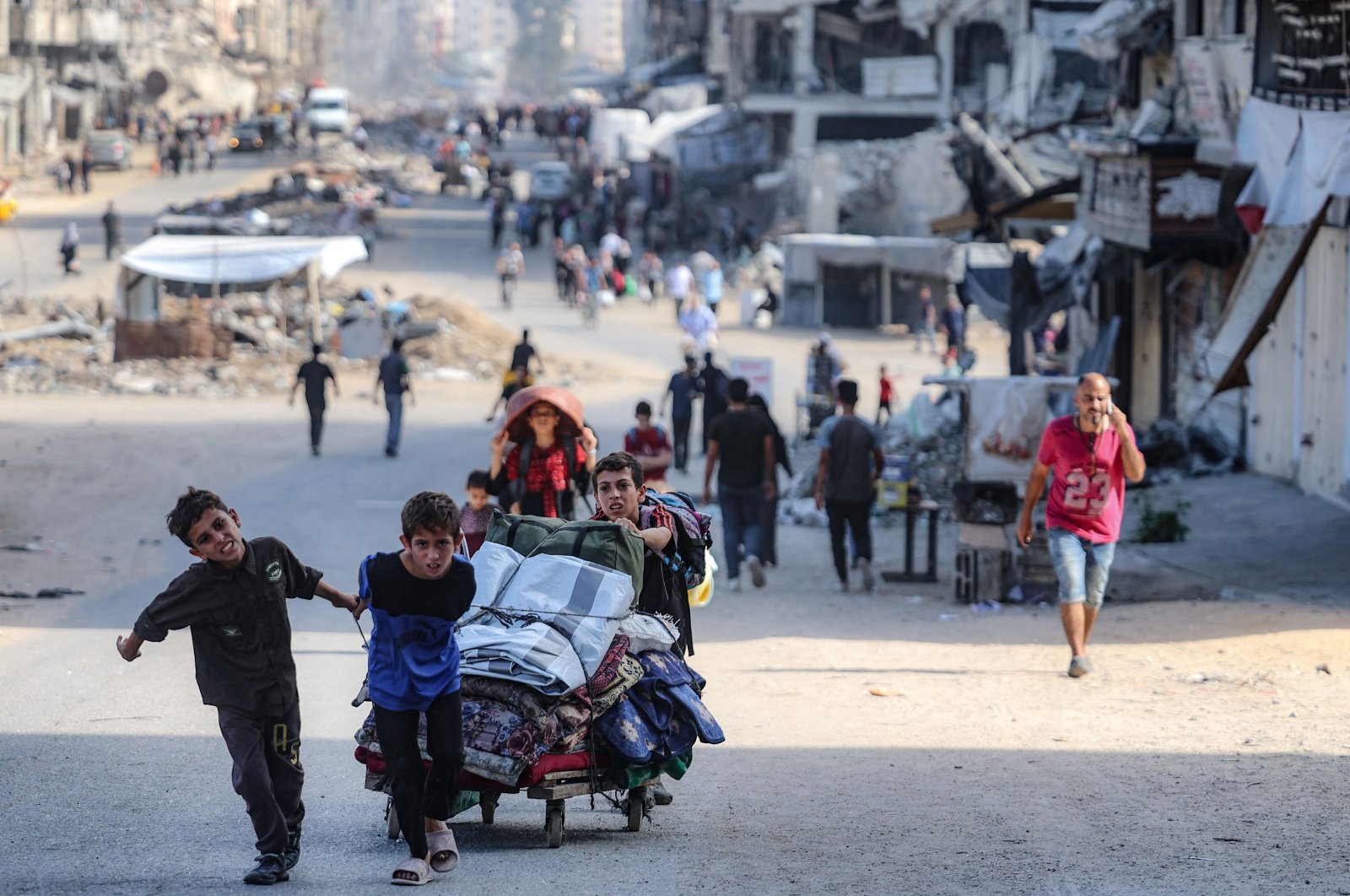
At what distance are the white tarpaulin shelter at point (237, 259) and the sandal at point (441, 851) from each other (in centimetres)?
2533

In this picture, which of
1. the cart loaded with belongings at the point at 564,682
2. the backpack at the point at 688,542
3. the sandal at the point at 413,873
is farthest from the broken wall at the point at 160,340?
the sandal at the point at 413,873

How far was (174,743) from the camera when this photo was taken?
8.10 m

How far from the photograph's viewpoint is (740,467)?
1359 cm

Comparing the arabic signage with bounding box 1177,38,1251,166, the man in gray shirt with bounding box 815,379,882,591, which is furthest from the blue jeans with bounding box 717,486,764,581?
the arabic signage with bounding box 1177,38,1251,166

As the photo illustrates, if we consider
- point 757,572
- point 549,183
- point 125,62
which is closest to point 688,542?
point 757,572

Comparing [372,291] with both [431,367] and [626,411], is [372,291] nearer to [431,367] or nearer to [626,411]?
[431,367]

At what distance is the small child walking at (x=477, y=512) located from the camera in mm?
9266

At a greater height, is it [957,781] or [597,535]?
[597,535]

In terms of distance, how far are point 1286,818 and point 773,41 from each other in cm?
5789

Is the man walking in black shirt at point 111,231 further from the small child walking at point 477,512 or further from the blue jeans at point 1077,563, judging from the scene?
the blue jeans at point 1077,563

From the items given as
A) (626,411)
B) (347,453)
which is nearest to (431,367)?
(626,411)

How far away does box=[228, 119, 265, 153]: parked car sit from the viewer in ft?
237

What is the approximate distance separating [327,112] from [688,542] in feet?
246

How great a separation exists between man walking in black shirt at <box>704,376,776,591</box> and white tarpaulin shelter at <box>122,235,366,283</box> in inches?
→ 717
